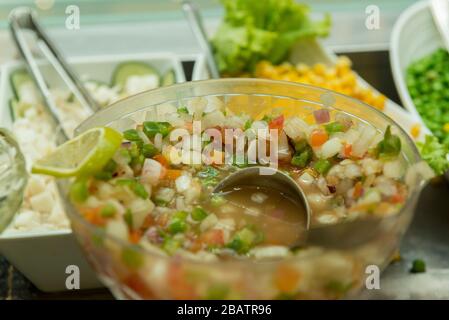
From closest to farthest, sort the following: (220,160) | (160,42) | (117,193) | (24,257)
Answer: (117,193), (220,160), (24,257), (160,42)

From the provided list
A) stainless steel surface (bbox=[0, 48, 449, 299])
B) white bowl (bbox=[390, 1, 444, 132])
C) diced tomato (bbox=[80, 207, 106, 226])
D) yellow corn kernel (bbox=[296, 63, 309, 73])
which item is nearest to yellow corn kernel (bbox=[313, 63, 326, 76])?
yellow corn kernel (bbox=[296, 63, 309, 73])

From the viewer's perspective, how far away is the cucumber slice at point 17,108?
5.63 ft

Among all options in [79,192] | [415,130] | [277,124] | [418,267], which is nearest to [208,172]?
[277,124]

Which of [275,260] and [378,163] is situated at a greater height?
[378,163]

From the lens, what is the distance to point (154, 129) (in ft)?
3.60

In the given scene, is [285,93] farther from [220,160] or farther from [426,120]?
[426,120]

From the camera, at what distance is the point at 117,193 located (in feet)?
3.20

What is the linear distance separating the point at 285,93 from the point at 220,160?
0.17 meters

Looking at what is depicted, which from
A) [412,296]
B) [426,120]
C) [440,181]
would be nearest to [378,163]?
[412,296]

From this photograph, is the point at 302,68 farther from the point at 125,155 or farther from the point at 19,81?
the point at 125,155

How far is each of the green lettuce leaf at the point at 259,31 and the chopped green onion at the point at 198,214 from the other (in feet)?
2.87

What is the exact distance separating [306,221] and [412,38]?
1190 millimetres

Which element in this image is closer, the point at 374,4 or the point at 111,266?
the point at 111,266

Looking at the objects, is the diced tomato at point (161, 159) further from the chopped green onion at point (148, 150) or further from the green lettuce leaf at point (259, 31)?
the green lettuce leaf at point (259, 31)
